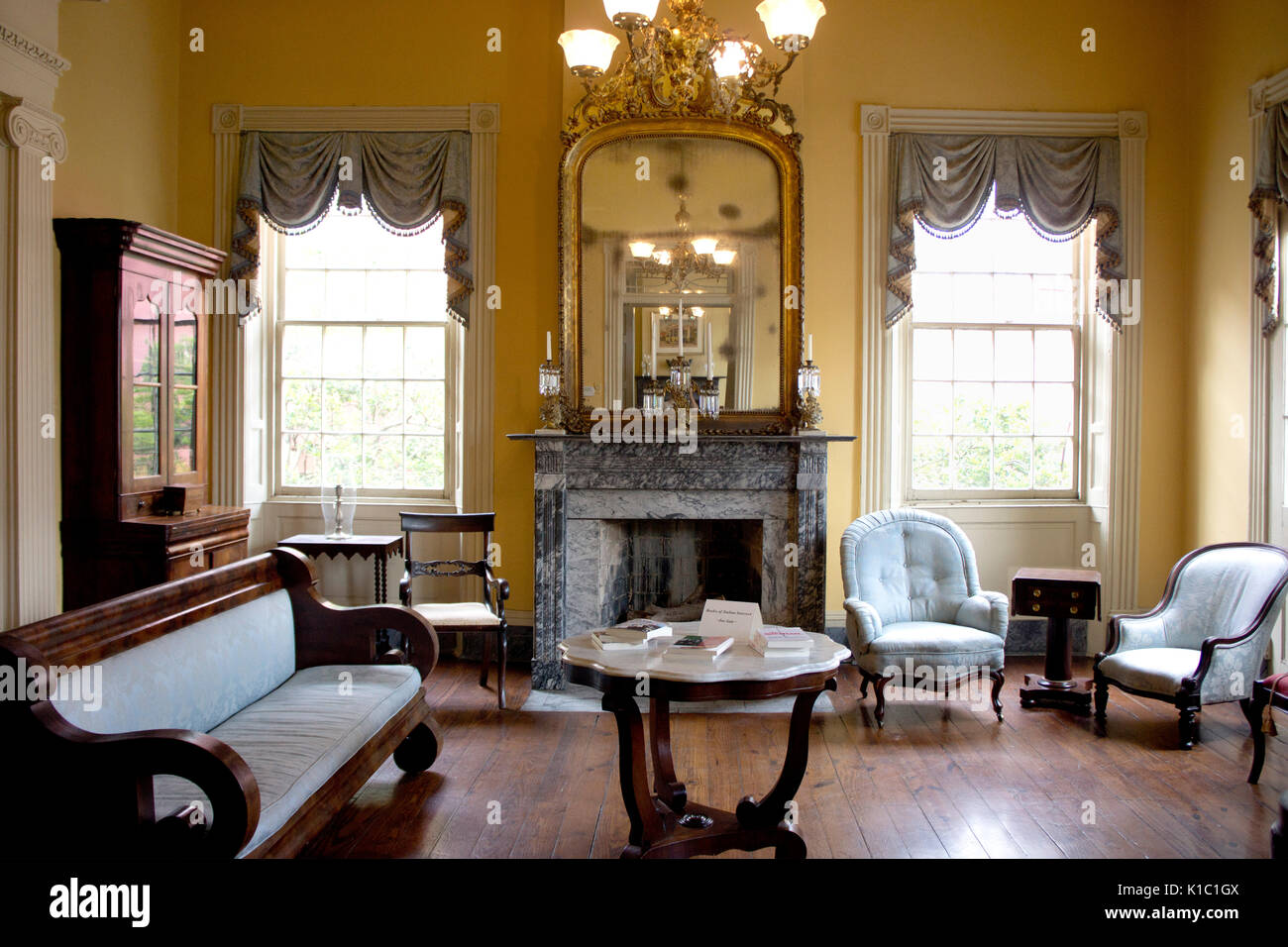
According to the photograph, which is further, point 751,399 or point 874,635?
point 751,399

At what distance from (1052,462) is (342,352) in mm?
4474

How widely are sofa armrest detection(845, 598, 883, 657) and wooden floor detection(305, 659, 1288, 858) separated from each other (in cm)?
35

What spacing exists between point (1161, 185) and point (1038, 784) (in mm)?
3842

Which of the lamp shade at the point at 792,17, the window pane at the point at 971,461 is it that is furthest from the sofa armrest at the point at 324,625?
the window pane at the point at 971,461

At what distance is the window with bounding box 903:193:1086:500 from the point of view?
234 inches

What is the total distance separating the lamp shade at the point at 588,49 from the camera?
3.45 metres

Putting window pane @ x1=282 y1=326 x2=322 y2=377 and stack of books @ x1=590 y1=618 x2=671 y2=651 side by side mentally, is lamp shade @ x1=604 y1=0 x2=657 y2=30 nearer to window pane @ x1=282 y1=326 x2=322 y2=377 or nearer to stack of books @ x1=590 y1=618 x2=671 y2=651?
stack of books @ x1=590 y1=618 x2=671 y2=651

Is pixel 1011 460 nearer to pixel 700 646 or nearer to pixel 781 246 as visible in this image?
pixel 781 246

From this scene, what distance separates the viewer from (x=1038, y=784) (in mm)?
3783

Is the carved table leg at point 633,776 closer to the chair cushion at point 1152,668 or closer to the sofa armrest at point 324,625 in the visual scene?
the sofa armrest at point 324,625

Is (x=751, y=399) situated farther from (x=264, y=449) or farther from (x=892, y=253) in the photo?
(x=264, y=449)

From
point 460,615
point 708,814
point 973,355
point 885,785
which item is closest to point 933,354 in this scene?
point 973,355

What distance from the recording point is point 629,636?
3.40 meters
